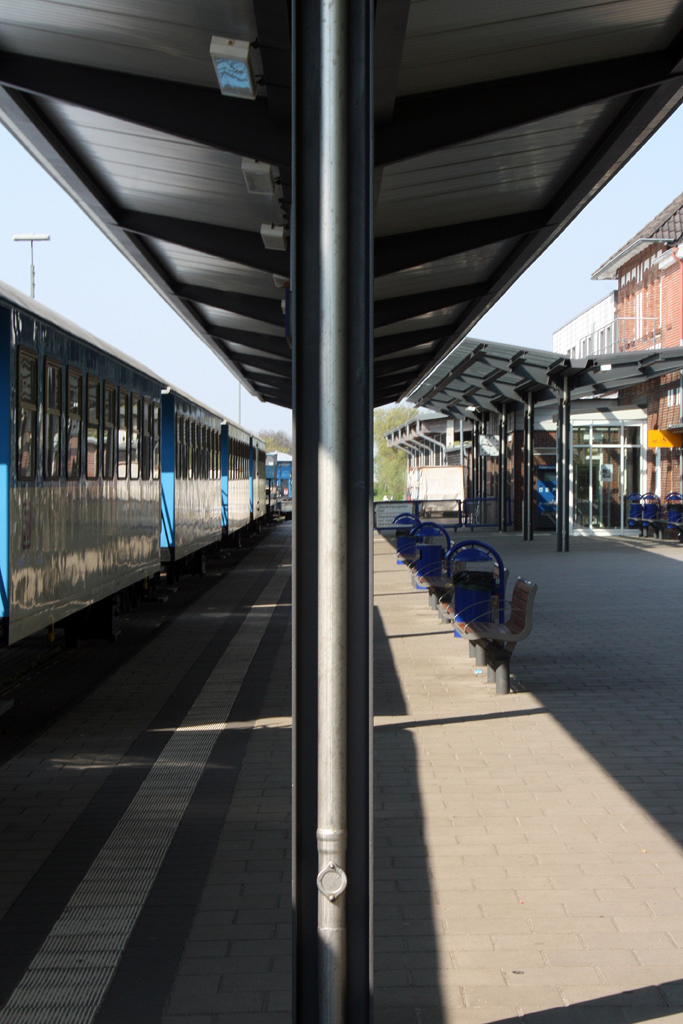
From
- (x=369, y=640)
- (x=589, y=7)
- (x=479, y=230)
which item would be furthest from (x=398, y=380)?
(x=369, y=640)

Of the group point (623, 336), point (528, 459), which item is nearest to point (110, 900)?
point (528, 459)

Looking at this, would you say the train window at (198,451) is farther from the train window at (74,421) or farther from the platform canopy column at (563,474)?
the train window at (74,421)

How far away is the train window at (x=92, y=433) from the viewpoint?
31.2 feet

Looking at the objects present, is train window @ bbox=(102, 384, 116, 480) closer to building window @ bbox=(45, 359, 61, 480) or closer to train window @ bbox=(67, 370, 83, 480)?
train window @ bbox=(67, 370, 83, 480)

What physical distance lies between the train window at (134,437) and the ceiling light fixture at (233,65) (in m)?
6.09

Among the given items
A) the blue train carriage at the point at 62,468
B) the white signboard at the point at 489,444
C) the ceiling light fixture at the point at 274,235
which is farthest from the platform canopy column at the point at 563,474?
the ceiling light fixture at the point at 274,235

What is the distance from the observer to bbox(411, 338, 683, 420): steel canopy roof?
71.8 ft

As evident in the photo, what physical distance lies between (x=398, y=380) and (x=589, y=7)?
59.8ft

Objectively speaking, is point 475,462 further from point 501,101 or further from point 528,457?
point 501,101

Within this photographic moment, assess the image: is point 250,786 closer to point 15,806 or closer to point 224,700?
point 15,806

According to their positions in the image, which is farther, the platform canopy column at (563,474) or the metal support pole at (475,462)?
the metal support pole at (475,462)

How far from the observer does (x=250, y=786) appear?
6141 millimetres

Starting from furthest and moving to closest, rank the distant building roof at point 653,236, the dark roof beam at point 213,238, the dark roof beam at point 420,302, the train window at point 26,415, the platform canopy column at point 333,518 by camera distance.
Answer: the distant building roof at point 653,236
the dark roof beam at point 420,302
the dark roof beam at point 213,238
the train window at point 26,415
the platform canopy column at point 333,518

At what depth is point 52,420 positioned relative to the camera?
8.26m
